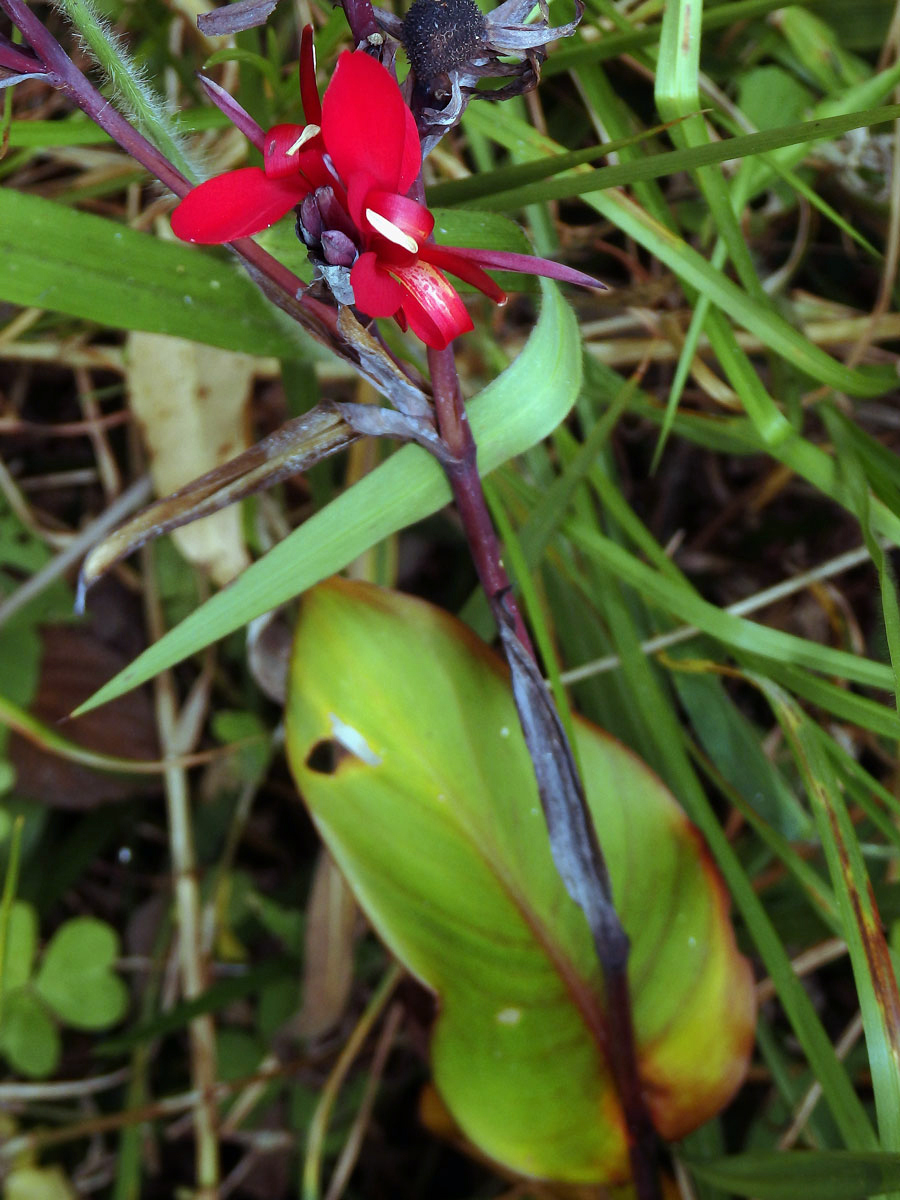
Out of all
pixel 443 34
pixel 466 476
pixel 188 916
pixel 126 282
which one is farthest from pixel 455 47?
pixel 188 916

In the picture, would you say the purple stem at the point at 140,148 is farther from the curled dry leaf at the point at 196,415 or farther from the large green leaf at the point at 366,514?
the curled dry leaf at the point at 196,415

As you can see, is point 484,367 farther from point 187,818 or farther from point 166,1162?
point 166,1162

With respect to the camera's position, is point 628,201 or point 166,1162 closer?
point 628,201

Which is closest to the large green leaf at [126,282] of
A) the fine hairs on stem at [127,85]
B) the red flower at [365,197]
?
the fine hairs on stem at [127,85]

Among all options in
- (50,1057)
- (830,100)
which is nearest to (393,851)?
(50,1057)

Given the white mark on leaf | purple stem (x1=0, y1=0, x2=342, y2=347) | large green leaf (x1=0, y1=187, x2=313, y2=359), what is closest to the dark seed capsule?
purple stem (x1=0, y1=0, x2=342, y2=347)

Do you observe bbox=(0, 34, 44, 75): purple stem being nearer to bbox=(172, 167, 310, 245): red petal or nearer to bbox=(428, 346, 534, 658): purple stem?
bbox=(172, 167, 310, 245): red petal
